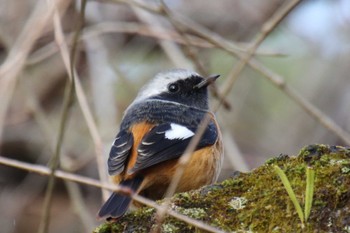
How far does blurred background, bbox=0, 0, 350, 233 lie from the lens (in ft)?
26.3

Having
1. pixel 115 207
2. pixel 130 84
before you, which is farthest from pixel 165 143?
pixel 130 84

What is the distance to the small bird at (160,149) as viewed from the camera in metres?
5.01

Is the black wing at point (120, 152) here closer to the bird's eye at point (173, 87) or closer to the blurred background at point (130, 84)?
the bird's eye at point (173, 87)

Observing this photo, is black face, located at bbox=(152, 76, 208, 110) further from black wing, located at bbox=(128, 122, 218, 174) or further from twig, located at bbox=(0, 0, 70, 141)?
twig, located at bbox=(0, 0, 70, 141)

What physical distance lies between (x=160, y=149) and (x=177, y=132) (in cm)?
29

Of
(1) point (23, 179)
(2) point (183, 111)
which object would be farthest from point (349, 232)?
(1) point (23, 179)

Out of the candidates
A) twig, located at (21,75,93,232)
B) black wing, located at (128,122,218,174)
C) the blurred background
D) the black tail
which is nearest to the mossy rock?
the black tail

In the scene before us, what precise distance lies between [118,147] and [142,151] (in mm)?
266

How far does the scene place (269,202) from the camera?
367 cm

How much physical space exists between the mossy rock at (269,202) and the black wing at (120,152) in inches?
41.4

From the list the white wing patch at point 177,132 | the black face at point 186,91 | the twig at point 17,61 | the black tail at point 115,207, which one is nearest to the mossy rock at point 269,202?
the black tail at point 115,207

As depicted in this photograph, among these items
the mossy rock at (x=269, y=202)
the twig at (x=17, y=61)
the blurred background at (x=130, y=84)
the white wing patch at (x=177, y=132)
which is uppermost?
the blurred background at (x=130, y=84)

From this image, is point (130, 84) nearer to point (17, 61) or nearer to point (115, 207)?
point (17, 61)

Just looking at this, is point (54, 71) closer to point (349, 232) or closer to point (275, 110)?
point (275, 110)
